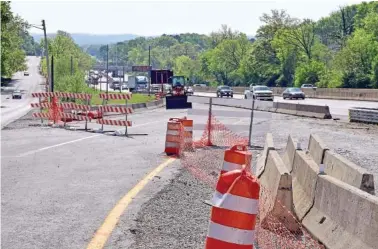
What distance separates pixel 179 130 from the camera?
16766 mm

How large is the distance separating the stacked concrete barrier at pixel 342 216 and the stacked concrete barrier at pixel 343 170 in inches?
18.3

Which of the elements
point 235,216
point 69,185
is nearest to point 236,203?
point 235,216

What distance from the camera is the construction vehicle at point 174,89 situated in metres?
49.8

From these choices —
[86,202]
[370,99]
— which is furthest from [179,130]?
[370,99]

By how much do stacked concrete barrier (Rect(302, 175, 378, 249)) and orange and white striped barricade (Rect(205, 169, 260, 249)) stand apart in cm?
154

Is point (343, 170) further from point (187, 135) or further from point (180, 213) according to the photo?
point (187, 135)

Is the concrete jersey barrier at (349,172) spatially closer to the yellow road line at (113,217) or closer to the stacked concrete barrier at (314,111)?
the yellow road line at (113,217)

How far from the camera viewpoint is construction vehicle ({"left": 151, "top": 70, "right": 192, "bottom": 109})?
49.8m

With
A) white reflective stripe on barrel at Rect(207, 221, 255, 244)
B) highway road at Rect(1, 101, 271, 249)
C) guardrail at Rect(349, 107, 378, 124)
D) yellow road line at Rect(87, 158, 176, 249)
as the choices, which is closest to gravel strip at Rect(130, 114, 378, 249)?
highway road at Rect(1, 101, 271, 249)

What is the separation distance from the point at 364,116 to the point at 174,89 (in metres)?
35.3

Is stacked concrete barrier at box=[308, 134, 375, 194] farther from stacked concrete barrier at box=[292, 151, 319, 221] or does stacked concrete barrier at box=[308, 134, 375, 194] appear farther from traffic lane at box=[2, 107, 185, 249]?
traffic lane at box=[2, 107, 185, 249]

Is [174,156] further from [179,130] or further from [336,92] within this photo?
[336,92]

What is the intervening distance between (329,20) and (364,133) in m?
180

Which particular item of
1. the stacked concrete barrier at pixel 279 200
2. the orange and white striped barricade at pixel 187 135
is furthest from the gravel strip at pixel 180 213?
the orange and white striped barricade at pixel 187 135
